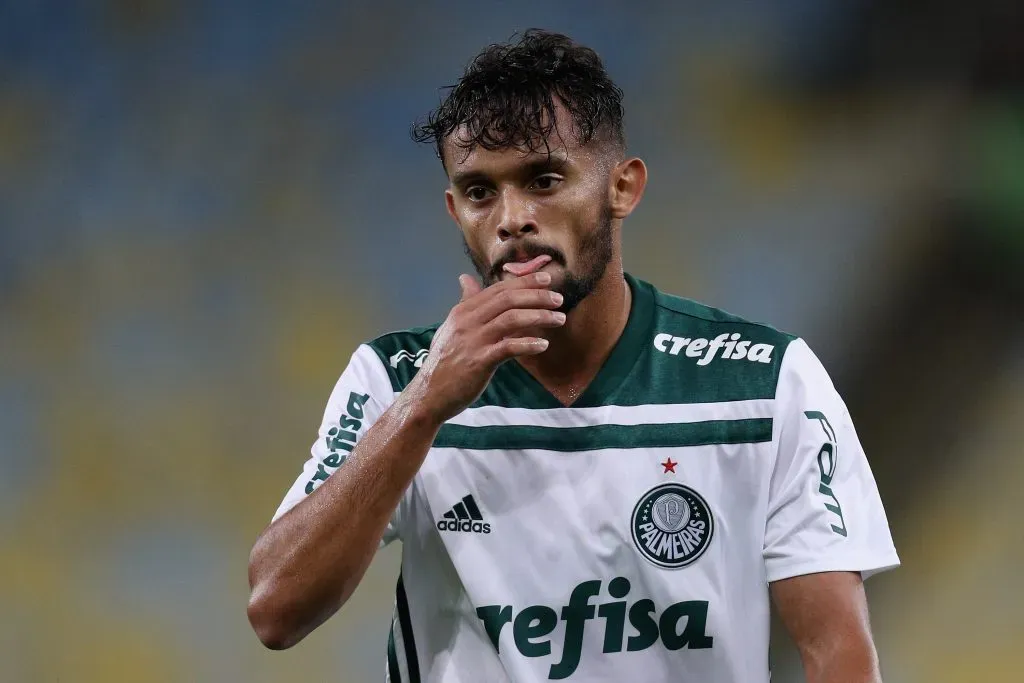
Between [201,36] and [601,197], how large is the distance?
2.02 m

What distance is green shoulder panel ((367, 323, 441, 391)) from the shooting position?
2.00 metres

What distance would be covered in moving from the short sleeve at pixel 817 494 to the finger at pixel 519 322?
0.42 m

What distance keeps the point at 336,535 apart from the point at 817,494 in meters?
0.72

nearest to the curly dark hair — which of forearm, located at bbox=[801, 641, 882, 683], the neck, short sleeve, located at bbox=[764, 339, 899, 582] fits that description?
the neck

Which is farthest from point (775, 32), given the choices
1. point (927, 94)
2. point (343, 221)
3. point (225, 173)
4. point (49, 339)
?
point (49, 339)

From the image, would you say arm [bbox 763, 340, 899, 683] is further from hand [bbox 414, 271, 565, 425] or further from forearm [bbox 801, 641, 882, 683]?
hand [bbox 414, 271, 565, 425]

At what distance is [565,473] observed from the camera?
191 cm

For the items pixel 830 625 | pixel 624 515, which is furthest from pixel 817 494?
pixel 624 515

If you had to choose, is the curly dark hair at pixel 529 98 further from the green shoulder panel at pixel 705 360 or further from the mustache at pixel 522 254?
the green shoulder panel at pixel 705 360

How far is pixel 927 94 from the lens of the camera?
333 centimetres

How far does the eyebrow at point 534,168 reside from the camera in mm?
1862

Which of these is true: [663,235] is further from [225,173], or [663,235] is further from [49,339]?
[49,339]

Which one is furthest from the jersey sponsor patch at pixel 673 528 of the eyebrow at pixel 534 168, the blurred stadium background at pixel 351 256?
the blurred stadium background at pixel 351 256

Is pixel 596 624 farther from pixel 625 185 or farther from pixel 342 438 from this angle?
pixel 625 185
